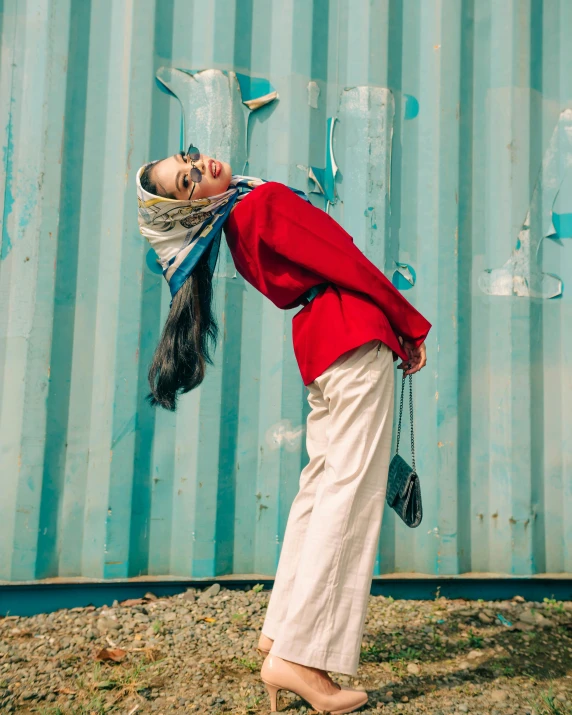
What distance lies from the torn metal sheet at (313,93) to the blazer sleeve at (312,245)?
4.41ft

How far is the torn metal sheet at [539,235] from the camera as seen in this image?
315 centimetres

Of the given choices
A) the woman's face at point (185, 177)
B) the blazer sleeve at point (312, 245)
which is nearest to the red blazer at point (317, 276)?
the blazer sleeve at point (312, 245)

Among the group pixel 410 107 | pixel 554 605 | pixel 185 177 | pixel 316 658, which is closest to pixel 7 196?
pixel 185 177

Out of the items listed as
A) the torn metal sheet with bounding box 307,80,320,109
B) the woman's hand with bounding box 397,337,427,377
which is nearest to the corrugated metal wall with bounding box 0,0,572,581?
the torn metal sheet with bounding box 307,80,320,109

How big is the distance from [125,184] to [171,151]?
0.87 feet

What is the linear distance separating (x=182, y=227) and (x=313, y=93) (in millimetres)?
1454

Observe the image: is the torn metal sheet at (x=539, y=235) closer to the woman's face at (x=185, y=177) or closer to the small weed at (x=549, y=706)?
the woman's face at (x=185, y=177)

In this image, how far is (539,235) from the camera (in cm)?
319

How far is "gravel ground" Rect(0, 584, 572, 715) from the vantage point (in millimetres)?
1943

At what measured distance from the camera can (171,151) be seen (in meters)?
2.97

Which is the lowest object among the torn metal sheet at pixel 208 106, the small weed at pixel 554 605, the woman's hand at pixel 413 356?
the small weed at pixel 554 605

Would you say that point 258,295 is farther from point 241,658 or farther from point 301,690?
point 301,690

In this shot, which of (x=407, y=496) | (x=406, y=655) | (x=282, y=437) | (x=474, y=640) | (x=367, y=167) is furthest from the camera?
(x=367, y=167)

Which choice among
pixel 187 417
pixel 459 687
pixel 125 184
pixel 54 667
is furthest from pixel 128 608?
pixel 125 184
